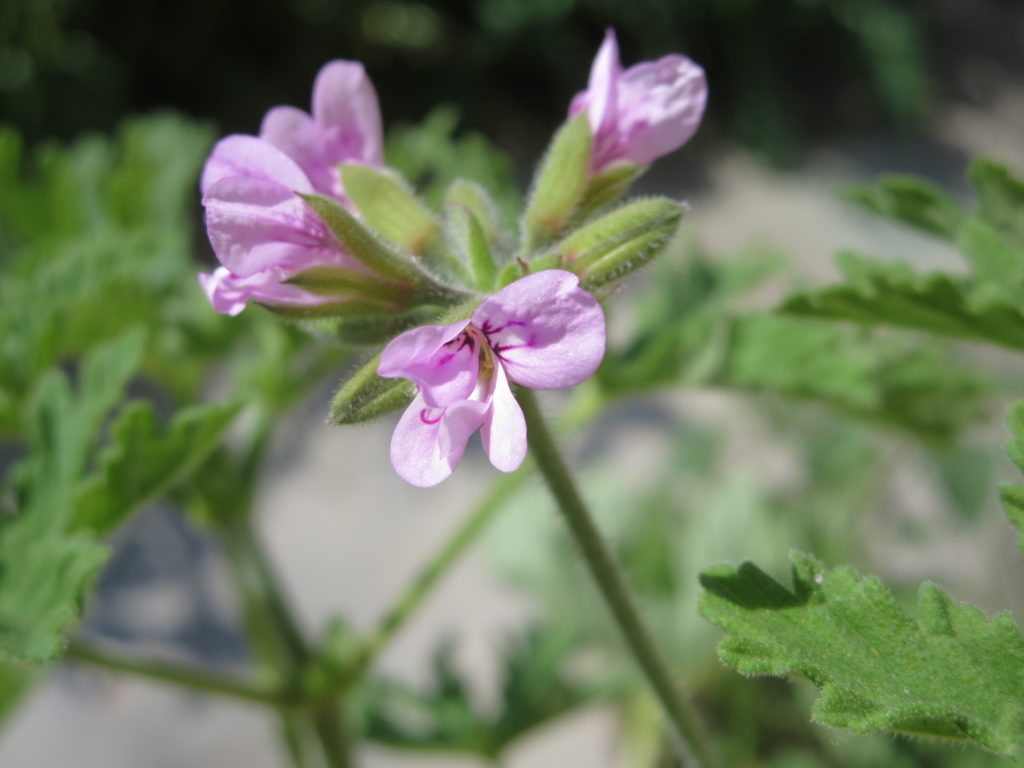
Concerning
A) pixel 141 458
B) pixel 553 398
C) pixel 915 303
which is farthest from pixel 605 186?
pixel 553 398

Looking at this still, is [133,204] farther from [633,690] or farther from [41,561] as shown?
[633,690]

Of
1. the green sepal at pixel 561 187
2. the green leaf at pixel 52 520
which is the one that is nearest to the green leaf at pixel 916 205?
the green sepal at pixel 561 187

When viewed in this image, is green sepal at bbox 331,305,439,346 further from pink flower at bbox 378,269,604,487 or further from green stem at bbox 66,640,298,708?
green stem at bbox 66,640,298,708

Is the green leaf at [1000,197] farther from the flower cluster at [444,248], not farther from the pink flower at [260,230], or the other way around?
the pink flower at [260,230]

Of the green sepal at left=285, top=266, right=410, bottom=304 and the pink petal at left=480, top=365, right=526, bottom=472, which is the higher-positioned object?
the green sepal at left=285, top=266, right=410, bottom=304

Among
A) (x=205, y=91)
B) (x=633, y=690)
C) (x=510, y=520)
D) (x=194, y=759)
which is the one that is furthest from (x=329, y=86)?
(x=205, y=91)

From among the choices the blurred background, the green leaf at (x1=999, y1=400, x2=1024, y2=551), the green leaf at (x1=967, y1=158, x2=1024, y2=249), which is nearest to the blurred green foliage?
the blurred background
